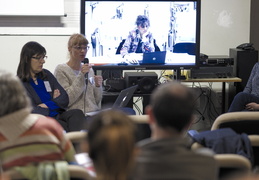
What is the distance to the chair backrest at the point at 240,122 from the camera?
9.51ft

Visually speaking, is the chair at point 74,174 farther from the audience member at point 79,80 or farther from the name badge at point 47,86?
the audience member at point 79,80

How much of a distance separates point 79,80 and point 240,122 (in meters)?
2.02

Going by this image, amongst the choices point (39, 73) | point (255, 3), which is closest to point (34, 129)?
point (39, 73)

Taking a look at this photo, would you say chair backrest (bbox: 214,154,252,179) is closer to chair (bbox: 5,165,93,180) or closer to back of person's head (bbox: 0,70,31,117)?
chair (bbox: 5,165,93,180)

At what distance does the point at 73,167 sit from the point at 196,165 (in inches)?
20.2

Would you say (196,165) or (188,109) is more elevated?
(188,109)

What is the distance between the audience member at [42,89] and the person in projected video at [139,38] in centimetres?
112

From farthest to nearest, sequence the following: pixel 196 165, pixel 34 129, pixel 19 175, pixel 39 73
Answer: pixel 39 73, pixel 34 129, pixel 19 175, pixel 196 165

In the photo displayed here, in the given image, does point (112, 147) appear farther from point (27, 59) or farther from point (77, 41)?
point (77, 41)

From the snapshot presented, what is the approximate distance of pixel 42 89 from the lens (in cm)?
442

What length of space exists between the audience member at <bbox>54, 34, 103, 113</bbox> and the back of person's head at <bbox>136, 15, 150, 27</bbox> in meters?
0.83

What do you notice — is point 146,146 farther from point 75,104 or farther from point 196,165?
point 75,104

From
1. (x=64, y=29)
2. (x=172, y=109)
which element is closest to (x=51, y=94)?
(x=64, y=29)

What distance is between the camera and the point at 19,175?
207cm
